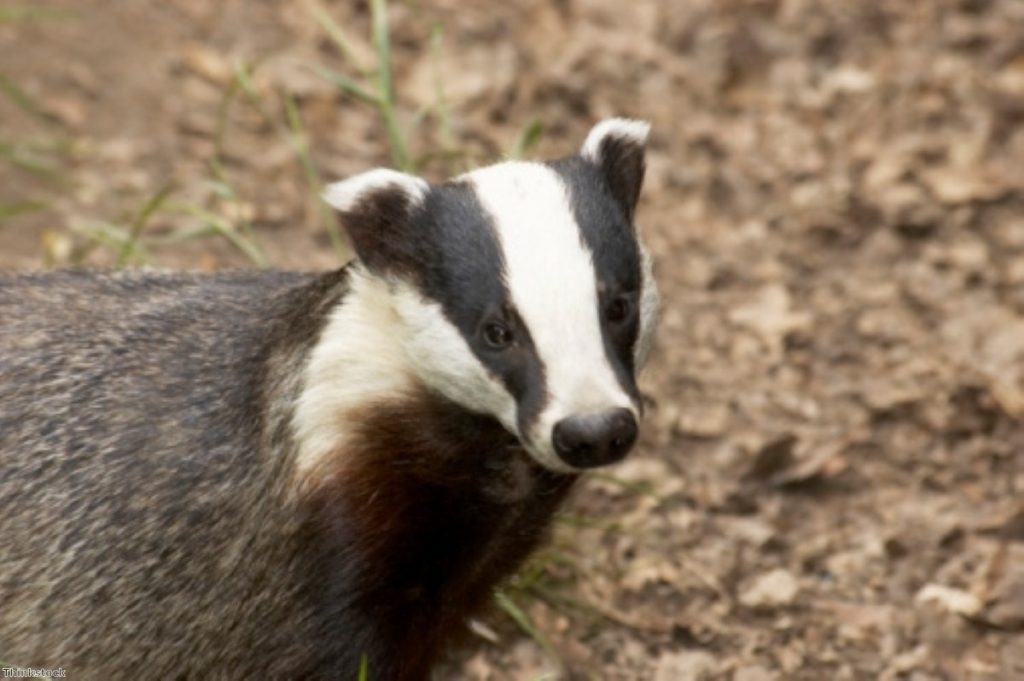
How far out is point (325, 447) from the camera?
14.6 ft

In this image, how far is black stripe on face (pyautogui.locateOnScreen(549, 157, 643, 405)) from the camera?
4207mm

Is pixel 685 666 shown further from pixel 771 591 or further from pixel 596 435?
pixel 596 435

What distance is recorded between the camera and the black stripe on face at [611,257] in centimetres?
421

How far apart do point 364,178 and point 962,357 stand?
334 centimetres

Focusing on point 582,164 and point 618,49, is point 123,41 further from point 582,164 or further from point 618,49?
point 582,164

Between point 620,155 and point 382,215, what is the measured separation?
679 mm

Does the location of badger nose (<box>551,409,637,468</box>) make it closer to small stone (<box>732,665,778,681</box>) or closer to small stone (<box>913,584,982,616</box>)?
small stone (<box>732,665,778,681</box>)

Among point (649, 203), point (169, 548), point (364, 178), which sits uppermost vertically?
point (364, 178)

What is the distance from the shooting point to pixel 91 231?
679 centimetres

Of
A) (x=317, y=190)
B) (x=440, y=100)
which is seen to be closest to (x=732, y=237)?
(x=440, y=100)

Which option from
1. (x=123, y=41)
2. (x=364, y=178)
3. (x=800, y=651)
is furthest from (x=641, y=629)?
(x=123, y=41)

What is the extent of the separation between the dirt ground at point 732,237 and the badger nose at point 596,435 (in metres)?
1.76

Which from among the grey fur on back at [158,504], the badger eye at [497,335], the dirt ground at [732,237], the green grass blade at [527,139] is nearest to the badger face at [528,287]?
the badger eye at [497,335]

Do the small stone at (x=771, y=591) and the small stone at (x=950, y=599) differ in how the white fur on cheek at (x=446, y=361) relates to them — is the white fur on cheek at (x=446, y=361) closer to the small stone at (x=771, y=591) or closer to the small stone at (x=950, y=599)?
the small stone at (x=771, y=591)
